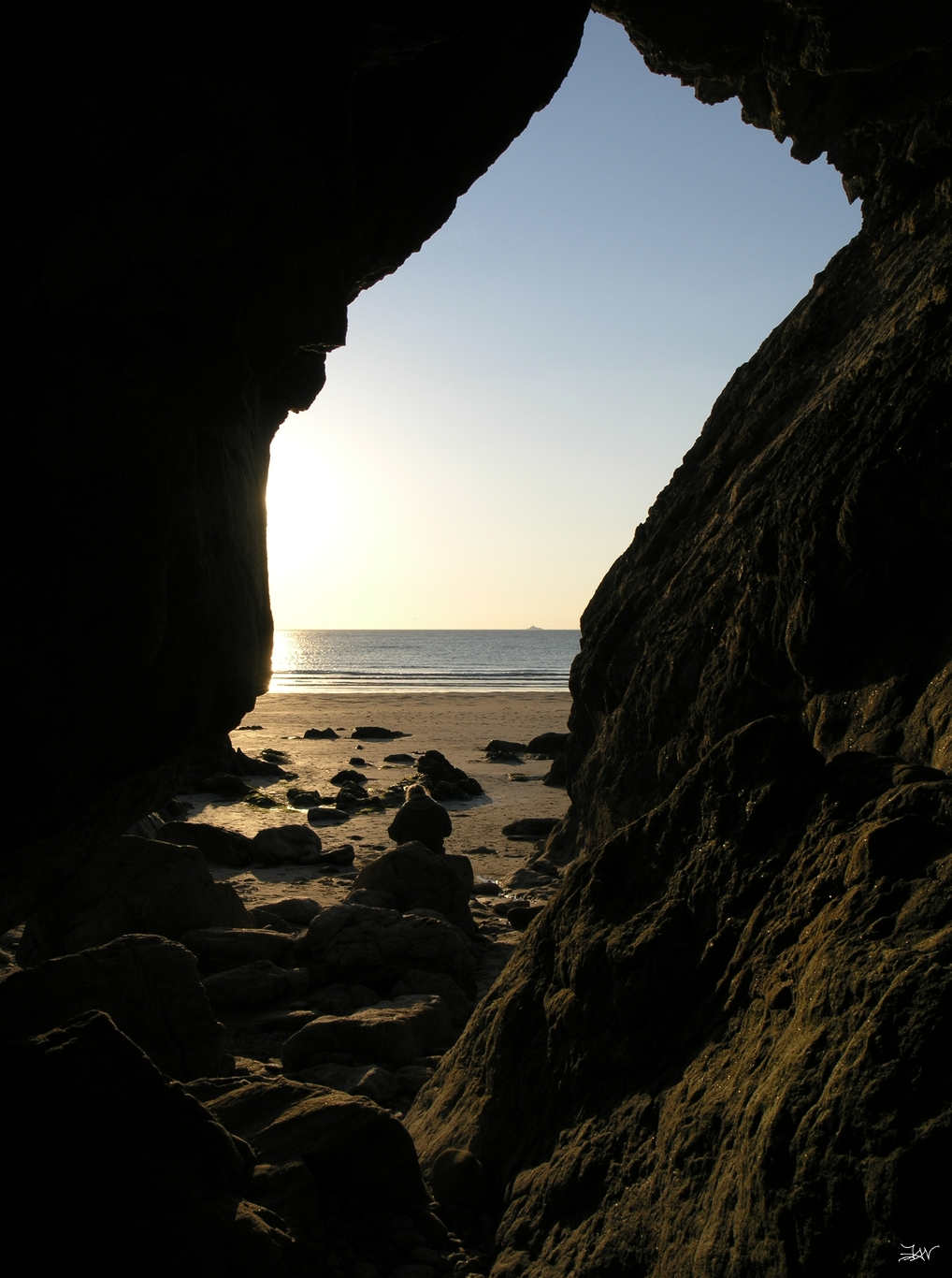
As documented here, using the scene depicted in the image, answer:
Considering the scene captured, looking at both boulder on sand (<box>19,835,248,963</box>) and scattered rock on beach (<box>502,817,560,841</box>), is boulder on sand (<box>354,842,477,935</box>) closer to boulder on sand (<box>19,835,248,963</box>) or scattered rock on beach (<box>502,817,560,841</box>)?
→ boulder on sand (<box>19,835,248,963</box>)

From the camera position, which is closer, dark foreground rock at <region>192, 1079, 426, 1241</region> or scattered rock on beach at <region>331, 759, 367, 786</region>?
dark foreground rock at <region>192, 1079, 426, 1241</region>

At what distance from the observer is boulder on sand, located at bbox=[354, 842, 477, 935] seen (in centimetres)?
1007

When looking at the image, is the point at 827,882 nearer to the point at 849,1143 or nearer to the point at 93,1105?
the point at 849,1143

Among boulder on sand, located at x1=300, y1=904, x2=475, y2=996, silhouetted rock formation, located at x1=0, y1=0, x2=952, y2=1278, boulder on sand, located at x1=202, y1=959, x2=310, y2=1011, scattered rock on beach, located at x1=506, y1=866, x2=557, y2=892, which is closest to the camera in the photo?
silhouetted rock formation, located at x1=0, y1=0, x2=952, y2=1278

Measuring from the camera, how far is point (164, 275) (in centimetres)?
343

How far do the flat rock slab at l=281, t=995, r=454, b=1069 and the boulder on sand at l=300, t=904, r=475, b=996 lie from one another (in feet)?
3.97

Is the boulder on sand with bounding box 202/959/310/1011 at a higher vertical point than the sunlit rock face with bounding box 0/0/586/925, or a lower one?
lower

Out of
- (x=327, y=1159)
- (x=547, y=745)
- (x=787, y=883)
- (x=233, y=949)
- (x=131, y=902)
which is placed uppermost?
(x=787, y=883)

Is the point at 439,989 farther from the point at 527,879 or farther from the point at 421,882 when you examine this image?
the point at 527,879

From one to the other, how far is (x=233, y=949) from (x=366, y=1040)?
7.06 ft

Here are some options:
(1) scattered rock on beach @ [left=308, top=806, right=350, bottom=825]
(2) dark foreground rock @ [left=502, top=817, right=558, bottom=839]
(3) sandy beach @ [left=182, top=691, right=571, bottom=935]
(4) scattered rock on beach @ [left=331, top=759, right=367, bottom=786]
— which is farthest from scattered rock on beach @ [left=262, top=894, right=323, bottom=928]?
(4) scattered rock on beach @ [left=331, top=759, right=367, bottom=786]

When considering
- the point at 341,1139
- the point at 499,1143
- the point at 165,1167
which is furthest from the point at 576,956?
the point at 165,1167

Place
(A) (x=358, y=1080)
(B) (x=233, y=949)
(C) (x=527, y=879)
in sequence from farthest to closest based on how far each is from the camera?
1. (C) (x=527, y=879)
2. (B) (x=233, y=949)
3. (A) (x=358, y=1080)

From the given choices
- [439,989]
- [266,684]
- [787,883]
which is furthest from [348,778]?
[787,883]
